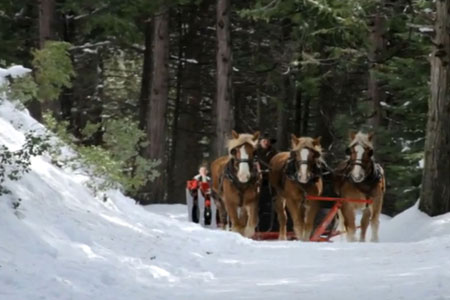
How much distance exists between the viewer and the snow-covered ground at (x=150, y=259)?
7520 millimetres

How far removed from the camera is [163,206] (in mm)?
26922

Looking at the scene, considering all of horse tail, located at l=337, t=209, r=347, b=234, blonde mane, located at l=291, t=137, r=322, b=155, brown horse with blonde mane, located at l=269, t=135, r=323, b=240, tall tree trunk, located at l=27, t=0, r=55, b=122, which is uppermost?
tall tree trunk, located at l=27, t=0, r=55, b=122

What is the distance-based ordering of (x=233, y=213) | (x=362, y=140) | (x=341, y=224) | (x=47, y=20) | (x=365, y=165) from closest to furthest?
(x=365, y=165)
(x=362, y=140)
(x=233, y=213)
(x=341, y=224)
(x=47, y=20)

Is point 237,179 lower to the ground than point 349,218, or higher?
higher

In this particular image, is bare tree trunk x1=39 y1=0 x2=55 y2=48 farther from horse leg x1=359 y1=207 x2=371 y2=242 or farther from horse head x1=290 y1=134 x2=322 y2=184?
horse leg x1=359 y1=207 x2=371 y2=242

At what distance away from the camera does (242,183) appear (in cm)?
1529

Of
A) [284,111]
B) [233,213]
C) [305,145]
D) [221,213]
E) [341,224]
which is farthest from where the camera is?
[284,111]

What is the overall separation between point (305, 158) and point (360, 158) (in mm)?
969

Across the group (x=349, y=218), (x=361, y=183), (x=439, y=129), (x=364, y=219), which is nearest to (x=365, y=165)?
(x=361, y=183)

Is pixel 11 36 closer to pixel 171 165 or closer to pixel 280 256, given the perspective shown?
pixel 171 165

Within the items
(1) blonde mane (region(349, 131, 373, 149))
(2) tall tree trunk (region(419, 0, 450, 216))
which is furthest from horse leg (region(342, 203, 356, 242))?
(2) tall tree trunk (region(419, 0, 450, 216))

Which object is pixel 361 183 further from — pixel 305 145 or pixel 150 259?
pixel 150 259

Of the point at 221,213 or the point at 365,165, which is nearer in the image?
the point at 365,165

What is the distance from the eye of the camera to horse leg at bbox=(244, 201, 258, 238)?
51.4 feet
